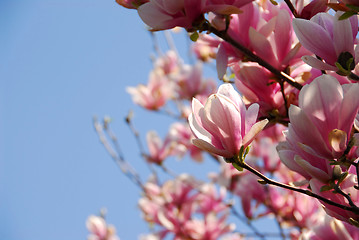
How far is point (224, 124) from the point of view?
715mm

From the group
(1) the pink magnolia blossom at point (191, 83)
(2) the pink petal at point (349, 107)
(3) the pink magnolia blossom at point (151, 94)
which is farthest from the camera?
(3) the pink magnolia blossom at point (151, 94)

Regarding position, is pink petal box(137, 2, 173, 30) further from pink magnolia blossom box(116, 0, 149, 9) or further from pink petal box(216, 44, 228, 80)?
pink petal box(216, 44, 228, 80)

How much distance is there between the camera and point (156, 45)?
2.82m

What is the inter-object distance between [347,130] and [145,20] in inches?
17.4

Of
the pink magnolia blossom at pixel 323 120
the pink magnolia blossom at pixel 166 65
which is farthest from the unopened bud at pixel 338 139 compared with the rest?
the pink magnolia blossom at pixel 166 65

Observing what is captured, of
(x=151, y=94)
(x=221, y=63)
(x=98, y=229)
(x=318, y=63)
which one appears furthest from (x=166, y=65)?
(x=318, y=63)

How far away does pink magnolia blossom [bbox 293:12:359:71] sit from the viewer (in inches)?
28.1

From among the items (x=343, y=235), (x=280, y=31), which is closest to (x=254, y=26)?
(x=280, y=31)

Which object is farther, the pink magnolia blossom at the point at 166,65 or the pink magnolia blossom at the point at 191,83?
the pink magnolia blossom at the point at 166,65

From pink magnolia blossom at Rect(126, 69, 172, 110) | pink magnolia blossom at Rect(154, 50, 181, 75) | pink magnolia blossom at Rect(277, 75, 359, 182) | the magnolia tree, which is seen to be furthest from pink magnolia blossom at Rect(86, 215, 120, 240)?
pink magnolia blossom at Rect(277, 75, 359, 182)

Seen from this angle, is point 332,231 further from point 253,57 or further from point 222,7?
point 222,7

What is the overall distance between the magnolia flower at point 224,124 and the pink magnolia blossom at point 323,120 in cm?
7

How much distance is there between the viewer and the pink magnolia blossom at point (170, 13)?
0.80 m

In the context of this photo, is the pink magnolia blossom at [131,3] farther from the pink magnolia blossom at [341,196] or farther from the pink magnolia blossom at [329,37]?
the pink magnolia blossom at [341,196]
